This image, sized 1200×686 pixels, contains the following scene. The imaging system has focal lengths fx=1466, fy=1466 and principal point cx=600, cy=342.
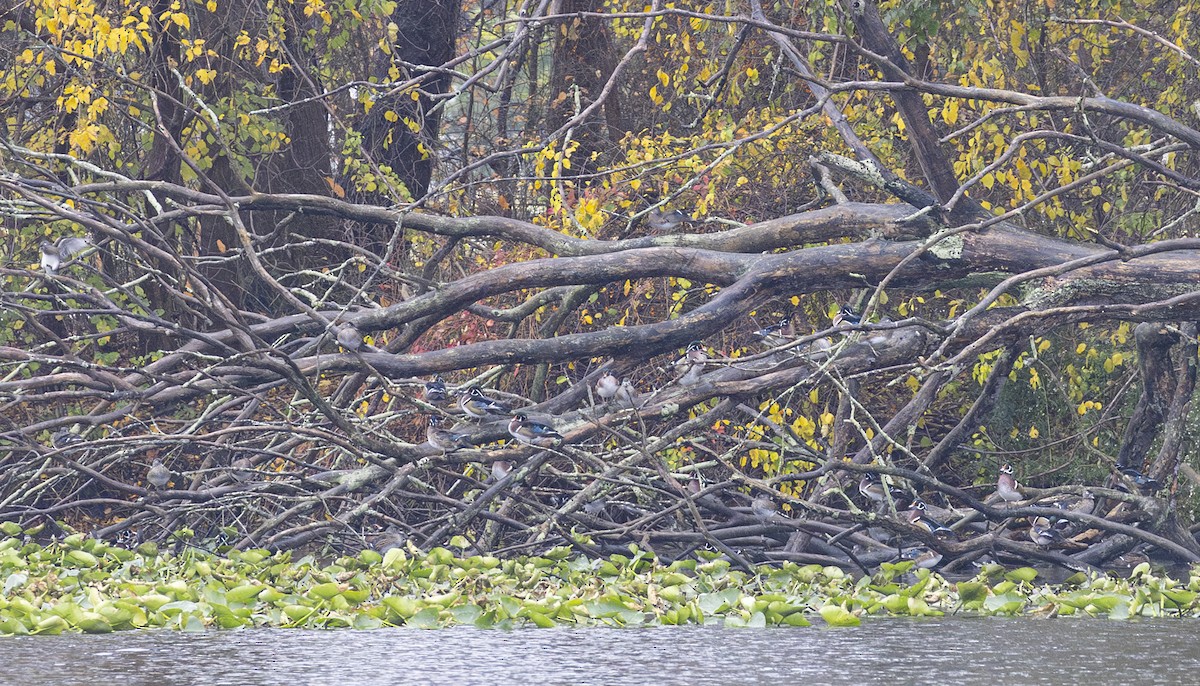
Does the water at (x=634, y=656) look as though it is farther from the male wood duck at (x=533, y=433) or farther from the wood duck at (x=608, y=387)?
the wood duck at (x=608, y=387)

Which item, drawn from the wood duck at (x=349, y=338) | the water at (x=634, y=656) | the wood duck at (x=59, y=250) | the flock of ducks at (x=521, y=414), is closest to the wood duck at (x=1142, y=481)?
the flock of ducks at (x=521, y=414)

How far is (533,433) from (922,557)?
2.09 metres

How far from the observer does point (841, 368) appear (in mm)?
7223

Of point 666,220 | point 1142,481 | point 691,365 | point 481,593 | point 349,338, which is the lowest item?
point 481,593

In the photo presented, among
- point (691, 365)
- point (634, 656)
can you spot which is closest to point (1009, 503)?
point (691, 365)

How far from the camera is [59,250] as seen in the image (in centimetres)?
915

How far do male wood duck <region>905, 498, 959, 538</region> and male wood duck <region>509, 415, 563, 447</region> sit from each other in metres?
1.75

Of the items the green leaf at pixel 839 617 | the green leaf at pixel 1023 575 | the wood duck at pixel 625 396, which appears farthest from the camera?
the wood duck at pixel 625 396

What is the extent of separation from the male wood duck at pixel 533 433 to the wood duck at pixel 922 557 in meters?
1.88

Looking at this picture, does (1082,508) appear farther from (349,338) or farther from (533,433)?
(349,338)

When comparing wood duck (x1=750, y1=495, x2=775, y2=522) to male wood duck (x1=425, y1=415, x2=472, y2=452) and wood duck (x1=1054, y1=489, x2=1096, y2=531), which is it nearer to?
wood duck (x1=1054, y1=489, x2=1096, y2=531)

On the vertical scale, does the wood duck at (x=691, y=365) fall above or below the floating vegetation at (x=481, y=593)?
above

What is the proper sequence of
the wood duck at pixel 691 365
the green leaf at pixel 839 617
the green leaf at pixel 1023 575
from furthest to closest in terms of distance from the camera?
the wood duck at pixel 691 365 < the green leaf at pixel 1023 575 < the green leaf at pixel 839 617

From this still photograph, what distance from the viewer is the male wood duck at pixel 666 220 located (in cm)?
939
